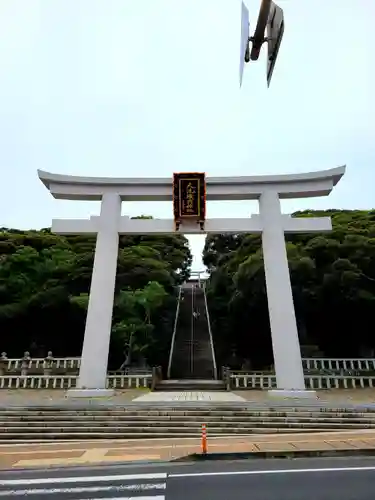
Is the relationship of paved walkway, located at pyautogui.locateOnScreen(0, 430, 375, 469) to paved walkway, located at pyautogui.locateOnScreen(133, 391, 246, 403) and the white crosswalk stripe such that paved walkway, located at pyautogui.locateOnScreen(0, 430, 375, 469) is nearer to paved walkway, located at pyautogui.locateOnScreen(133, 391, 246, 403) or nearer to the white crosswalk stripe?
the white crosswalk stripe

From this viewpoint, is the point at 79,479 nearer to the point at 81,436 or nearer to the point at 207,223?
the point at 81,436

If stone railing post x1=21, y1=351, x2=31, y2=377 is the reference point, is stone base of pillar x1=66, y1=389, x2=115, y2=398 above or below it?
below

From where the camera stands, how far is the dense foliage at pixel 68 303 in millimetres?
19172

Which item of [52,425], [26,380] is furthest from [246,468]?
[26,380]

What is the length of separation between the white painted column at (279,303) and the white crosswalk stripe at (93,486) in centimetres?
837

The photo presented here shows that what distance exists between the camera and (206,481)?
5.19 meters

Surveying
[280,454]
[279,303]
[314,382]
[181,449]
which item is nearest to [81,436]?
[181,449]

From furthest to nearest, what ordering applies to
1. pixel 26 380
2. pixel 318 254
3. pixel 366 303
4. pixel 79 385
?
pixel 318 254 < pixel 366 303 < pixel 26 380 < pixel 79 385

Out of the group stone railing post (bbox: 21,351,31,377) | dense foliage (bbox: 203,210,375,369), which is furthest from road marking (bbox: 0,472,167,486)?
dense foliage (bbox: 203,210,375,369)

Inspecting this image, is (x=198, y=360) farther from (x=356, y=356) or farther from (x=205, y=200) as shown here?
(x=205, y=200)

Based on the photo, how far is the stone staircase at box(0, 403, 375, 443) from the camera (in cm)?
862

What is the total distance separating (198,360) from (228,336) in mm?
2368

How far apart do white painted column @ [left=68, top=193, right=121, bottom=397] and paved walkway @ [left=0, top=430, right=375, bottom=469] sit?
5024 mm

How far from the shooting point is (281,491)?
184 inches
